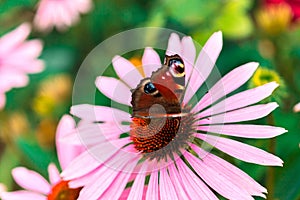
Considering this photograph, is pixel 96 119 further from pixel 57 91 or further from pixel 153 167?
pixel 57 91

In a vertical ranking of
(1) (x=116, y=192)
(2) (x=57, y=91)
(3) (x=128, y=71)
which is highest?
(2) (x=57, y=91)

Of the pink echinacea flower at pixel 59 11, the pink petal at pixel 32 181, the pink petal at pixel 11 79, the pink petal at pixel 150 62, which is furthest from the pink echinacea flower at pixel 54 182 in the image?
the pink echinacea flower at pixel 59 11

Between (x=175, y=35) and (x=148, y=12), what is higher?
(x=148, y=12)

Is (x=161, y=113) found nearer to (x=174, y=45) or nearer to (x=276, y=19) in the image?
(x=174, y=45)

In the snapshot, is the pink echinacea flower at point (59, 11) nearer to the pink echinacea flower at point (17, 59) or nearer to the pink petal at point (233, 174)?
the pink echinacea flower at point (17, 59)

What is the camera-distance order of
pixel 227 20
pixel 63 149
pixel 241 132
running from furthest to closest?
pixel 227 20, pixel 63 149, pixel 241 132

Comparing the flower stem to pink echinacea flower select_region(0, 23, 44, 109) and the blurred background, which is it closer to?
the blurred background

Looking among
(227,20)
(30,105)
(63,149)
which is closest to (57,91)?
(30,105)
